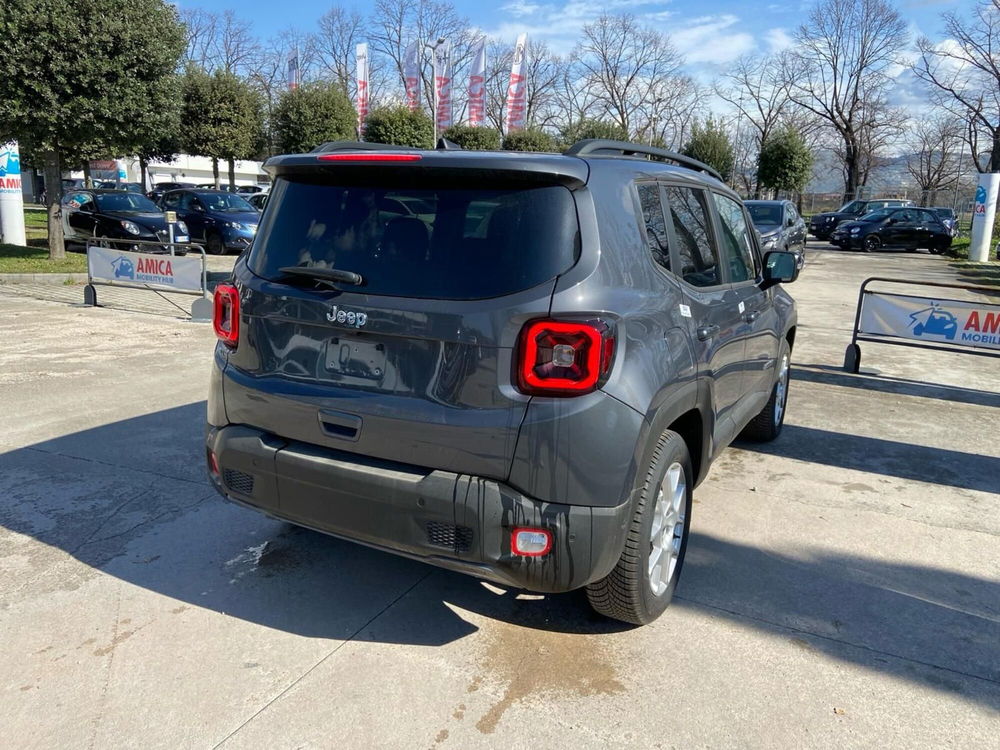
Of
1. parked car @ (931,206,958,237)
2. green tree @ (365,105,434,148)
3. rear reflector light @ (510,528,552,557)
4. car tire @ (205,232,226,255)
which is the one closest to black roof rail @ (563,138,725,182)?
rear reflector light @ (510,528,552,557)

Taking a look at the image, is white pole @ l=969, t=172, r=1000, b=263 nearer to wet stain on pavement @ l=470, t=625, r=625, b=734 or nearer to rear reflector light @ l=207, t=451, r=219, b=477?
wet stain on pavement @ l=470, t=625, r=625, b=734

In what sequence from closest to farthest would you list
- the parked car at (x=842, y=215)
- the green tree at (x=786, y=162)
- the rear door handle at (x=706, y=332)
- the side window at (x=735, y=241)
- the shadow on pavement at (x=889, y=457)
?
the rear door handle at (x=706, y=332) → the side window at (x=735, y=241) → the shadow on pavement at (x=889, y=457) → the parked car at (x=842, y=215) → the green tree at (x=786, y=162)

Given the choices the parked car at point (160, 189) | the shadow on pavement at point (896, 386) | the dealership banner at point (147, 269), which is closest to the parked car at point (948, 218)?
the shadow on pavement at point (896, 386)

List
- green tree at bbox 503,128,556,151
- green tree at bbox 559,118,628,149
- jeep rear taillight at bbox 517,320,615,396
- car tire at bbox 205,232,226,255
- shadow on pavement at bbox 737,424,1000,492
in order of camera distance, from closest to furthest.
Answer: jeep rear taillight at bbox 517,320,615,396 < shadow on pavement at bbox 737,424,1000,492 < car tire at bbox 205,232,226,255 < green tree at bbox 503,128,556,151 < green tree at bbox 559,118,628,149

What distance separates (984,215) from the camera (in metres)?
22.8

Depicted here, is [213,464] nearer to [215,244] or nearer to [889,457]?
[889,457]

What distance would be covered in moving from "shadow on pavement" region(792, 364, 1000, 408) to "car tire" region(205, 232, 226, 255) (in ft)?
48.5

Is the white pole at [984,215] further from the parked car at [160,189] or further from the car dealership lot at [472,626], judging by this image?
A: the parked car at [160,189]

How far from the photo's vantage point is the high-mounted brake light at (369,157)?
9.51 feet

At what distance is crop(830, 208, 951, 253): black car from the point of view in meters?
26.9

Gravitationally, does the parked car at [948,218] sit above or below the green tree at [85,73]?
below

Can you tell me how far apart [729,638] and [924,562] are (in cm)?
142

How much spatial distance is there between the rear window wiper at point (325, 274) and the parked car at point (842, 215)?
110 ft

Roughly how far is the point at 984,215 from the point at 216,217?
21513 mm
